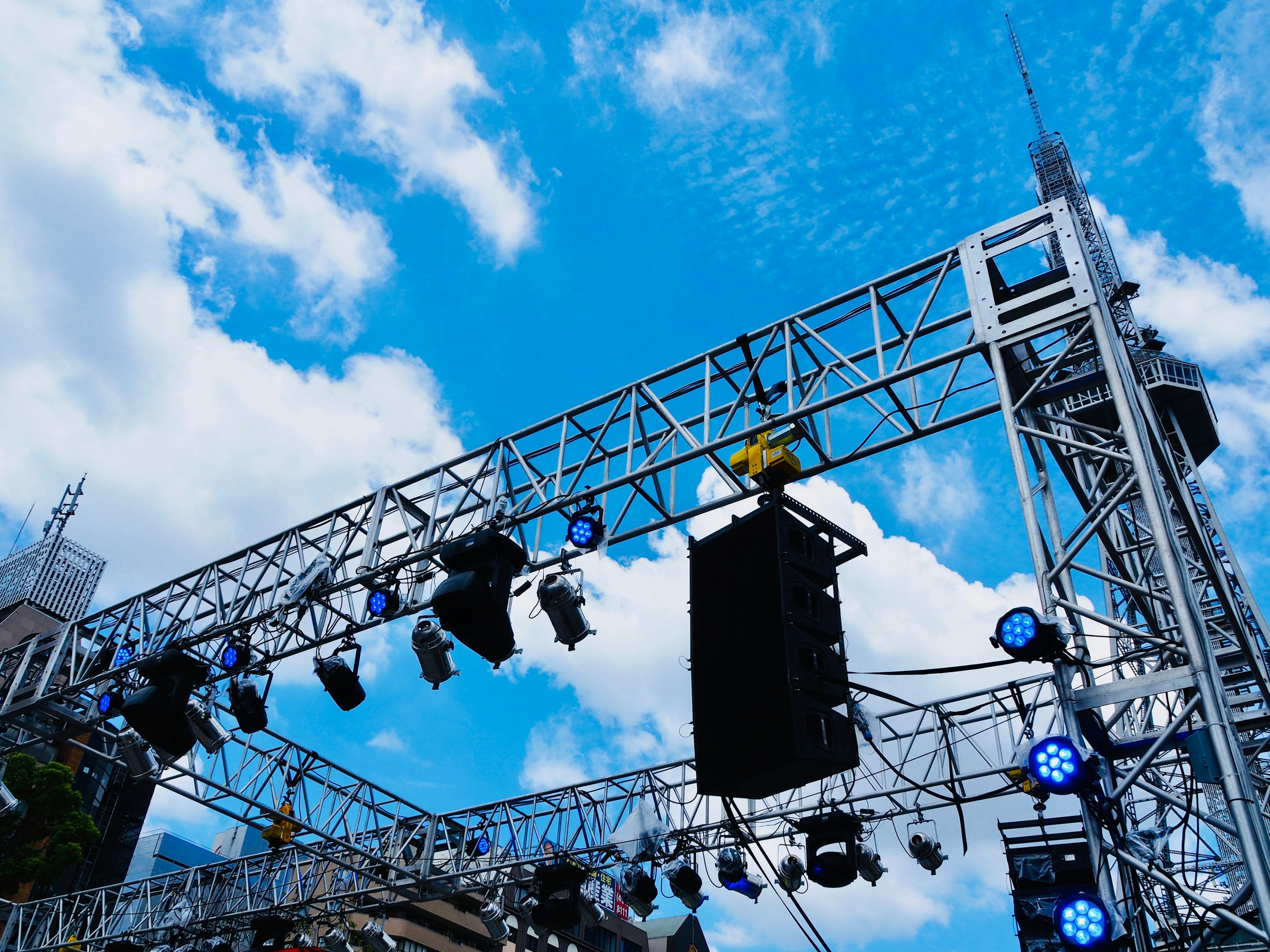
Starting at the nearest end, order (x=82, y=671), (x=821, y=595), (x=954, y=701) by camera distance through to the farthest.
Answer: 1. (x=821, y=595)
2. (x=954, y=701)
3. (x=82, y=671)

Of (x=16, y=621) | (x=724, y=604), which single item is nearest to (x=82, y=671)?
(x=724, y=604)

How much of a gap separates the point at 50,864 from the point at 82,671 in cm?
1231

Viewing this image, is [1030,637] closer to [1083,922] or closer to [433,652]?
[1083,922]

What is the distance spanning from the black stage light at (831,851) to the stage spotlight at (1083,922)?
18.8 feet

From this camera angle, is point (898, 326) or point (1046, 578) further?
point (898, 326)

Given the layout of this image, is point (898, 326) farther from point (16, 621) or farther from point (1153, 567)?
point (16, 621)

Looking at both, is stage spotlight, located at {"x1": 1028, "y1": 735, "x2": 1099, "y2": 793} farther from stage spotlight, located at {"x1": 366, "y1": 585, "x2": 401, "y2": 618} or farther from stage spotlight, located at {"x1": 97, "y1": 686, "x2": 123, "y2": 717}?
stage spotlight, located at {"x1": 97, "y1": 686, "x2": 123, "y2": 717}

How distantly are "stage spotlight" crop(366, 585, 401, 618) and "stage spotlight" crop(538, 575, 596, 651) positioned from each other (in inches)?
84.1

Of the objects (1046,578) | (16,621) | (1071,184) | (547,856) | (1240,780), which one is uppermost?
(1071,184)

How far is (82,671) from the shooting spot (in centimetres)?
1476

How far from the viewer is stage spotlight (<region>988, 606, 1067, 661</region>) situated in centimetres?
653

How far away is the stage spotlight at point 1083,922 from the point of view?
5473 mm

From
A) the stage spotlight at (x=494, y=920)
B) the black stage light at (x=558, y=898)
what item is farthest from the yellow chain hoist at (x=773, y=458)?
A: the stage spotlight at (x=494, y=920)

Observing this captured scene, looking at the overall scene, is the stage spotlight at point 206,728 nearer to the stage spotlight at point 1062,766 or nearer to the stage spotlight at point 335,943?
the stage spotlight at point 335,943
